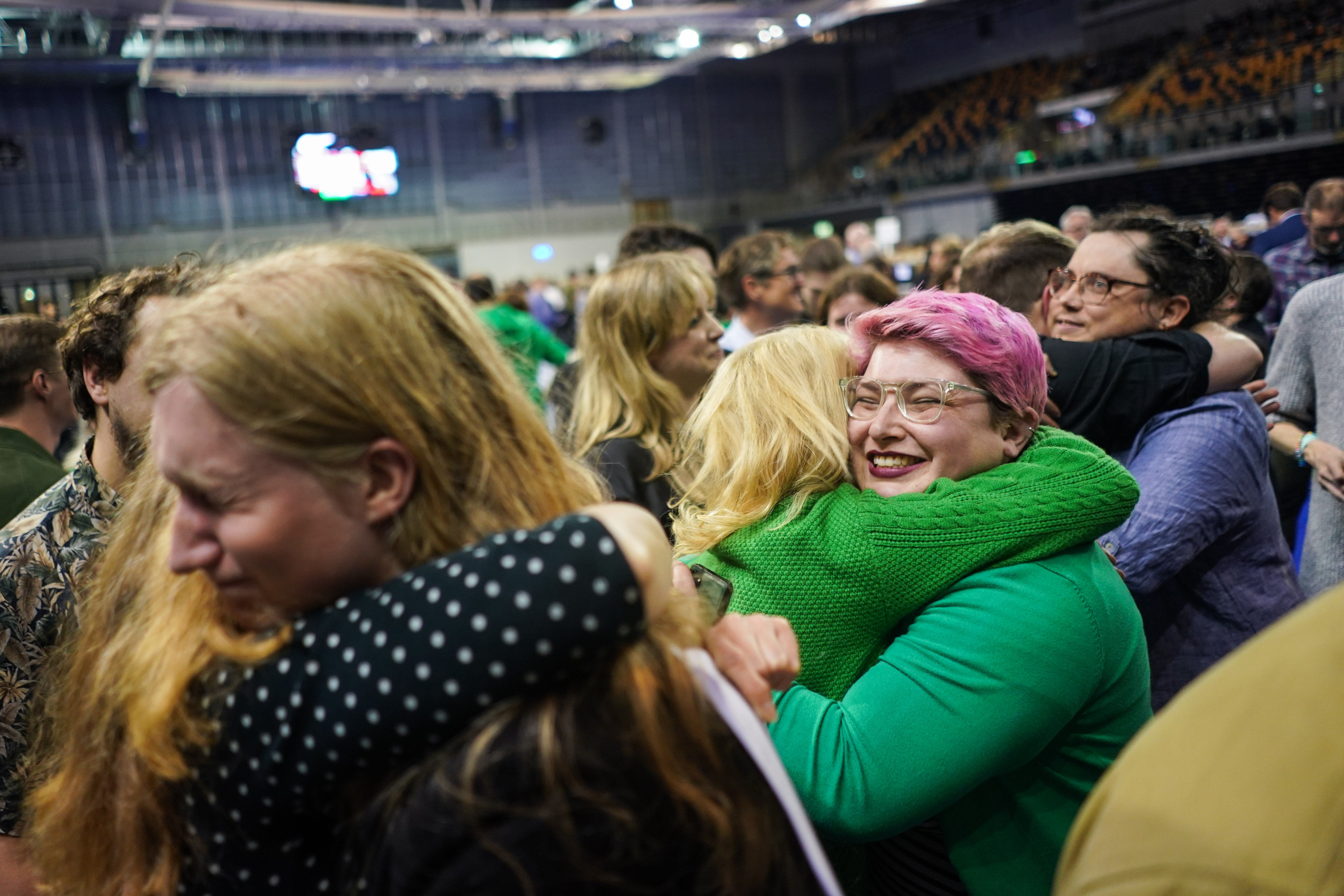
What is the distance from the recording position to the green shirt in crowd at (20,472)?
7.70 ft

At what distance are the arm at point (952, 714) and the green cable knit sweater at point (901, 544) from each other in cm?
5

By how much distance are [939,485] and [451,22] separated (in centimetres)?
1575

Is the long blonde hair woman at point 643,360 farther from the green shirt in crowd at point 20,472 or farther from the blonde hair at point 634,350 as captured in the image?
the green shirt in crowd at point 20,472

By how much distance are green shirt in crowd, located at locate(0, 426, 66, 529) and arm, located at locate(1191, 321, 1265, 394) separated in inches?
104

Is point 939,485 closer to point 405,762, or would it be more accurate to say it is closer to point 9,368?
point 405,762

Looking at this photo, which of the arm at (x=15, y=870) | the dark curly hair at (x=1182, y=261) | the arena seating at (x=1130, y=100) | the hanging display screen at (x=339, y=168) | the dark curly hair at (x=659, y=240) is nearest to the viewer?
the arm at (x=15, y=870)

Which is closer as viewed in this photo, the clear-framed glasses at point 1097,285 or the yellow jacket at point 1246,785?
the yellow jacket at point 1246,785

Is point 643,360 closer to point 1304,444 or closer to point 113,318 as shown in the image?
point 113,318

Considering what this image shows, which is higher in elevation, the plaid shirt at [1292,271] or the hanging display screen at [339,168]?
the hanging display screen at [339,168]

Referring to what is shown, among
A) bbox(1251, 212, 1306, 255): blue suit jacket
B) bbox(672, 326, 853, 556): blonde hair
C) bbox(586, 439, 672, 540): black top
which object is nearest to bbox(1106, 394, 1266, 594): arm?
bbox(672, 326, 853, 556): blonde hair

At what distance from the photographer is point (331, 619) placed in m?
0.82

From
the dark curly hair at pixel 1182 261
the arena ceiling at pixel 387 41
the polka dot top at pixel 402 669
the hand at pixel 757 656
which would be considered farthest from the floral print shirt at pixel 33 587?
the arena ceiling at pixel 387 41

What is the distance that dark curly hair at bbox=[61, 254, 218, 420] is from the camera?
184 cm

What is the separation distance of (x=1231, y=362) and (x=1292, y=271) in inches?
156
